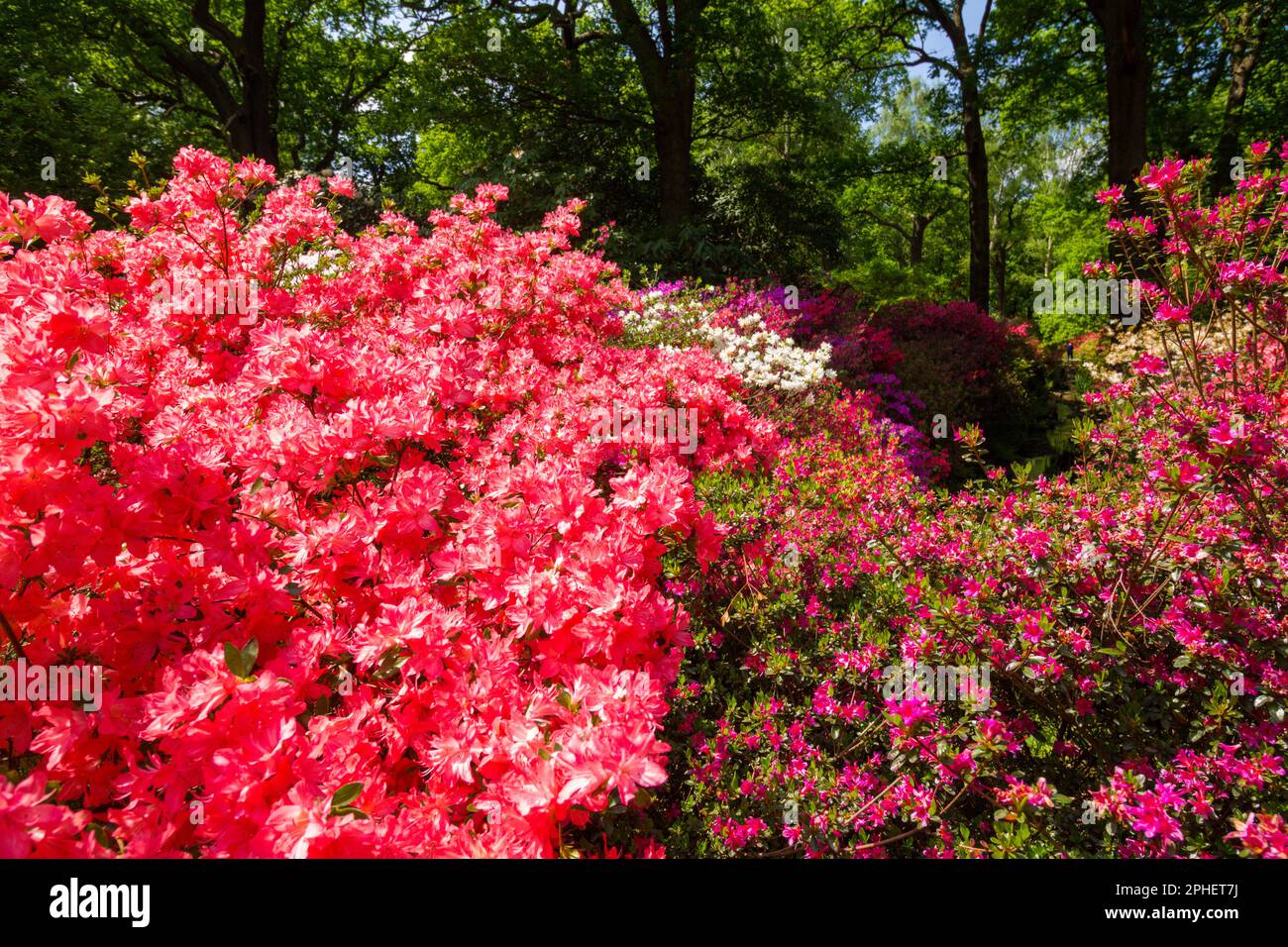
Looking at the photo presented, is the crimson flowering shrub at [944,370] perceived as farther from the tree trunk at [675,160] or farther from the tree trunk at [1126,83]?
the tree trunk at [675,160]

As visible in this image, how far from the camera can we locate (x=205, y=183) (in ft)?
10.2

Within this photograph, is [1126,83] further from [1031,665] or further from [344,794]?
[344,794]

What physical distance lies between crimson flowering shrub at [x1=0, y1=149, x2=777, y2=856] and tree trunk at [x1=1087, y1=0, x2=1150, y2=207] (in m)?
9.16

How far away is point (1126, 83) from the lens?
7.87 meters

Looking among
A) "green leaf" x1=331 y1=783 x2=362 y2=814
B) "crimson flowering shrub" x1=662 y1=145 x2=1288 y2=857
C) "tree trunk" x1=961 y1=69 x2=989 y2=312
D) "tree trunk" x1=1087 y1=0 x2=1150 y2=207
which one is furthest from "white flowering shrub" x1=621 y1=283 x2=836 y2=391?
"tree trunk" x1=961 y1=69 x2=989 y2=312

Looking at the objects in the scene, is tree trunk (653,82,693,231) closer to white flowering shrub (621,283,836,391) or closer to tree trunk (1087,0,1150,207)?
white flowering shrub (621,283,836,391)

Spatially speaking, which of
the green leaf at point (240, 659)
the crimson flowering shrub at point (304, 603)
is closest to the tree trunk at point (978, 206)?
the crimson flowering shrub at point (304, 603)

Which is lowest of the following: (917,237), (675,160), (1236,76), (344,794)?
(344,794)

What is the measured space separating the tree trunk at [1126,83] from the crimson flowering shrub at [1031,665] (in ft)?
22.9

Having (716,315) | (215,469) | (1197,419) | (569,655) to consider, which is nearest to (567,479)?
(569,655)

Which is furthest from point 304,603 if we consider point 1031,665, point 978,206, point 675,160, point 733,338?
point 978,206

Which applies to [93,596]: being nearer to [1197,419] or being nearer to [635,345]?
[1197,419]

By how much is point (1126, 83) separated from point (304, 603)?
35.4 feet
